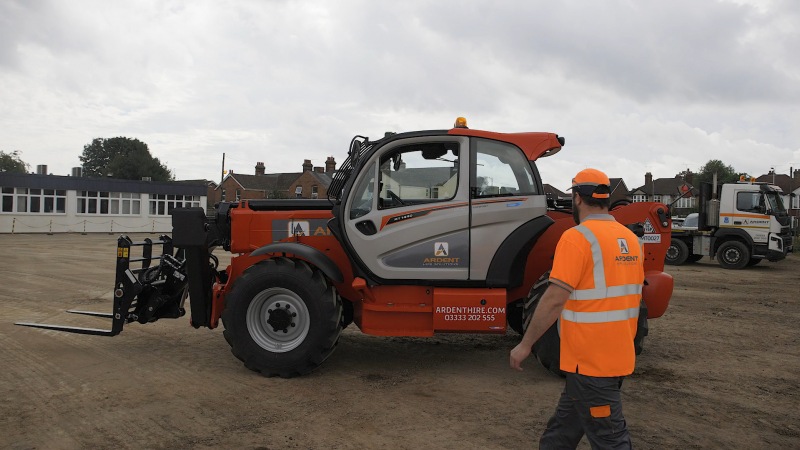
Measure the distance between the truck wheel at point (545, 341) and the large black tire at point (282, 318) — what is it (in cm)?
190

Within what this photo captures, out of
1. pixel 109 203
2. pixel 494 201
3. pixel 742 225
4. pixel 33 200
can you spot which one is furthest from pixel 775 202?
pixel 33 200

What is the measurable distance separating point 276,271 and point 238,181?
71082 millimetres

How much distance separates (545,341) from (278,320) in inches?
105

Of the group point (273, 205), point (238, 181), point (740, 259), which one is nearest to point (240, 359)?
point (273, 205)

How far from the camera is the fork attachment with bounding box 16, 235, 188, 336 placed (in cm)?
649

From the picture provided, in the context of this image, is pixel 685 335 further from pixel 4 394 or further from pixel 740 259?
pixel 740 259

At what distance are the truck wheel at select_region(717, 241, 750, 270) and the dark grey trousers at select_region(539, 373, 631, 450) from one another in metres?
17.7

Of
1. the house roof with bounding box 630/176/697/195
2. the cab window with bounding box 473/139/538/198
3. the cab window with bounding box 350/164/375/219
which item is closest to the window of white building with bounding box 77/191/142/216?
the cab window with bounding box 350/164/375/219

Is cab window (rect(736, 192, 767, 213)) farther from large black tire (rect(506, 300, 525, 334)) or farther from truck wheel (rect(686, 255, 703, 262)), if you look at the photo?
large black tire (rect(506, 300, 525, 334))

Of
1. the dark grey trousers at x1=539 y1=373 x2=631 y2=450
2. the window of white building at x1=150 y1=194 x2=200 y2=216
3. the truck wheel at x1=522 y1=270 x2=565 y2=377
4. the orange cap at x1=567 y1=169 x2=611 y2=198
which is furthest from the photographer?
the window of white building at x1=150 y1=194 x2=200 y2=216

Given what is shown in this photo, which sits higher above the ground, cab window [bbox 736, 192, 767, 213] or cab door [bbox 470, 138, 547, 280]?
cab window [bbox 736, 192, 767, 213]

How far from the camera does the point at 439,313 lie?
5938 mm

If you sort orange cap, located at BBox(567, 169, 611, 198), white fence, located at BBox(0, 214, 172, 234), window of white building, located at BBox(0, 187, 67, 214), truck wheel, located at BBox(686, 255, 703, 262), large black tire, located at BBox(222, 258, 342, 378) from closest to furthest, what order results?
1. orange cap, located at BBox(567, 169, 611, 198)
2. large black tire, located at BBox(222, 258, 342, 378)
3. truck wheel, located at BBox(686, 255, 703, 262)
4. white fence, located at BBox(0, 214, 172, 234)
5. window of white building, located at BBox(0, 187, 67, 214)

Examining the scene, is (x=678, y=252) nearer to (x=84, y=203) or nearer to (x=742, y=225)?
(x=742, y=225)
